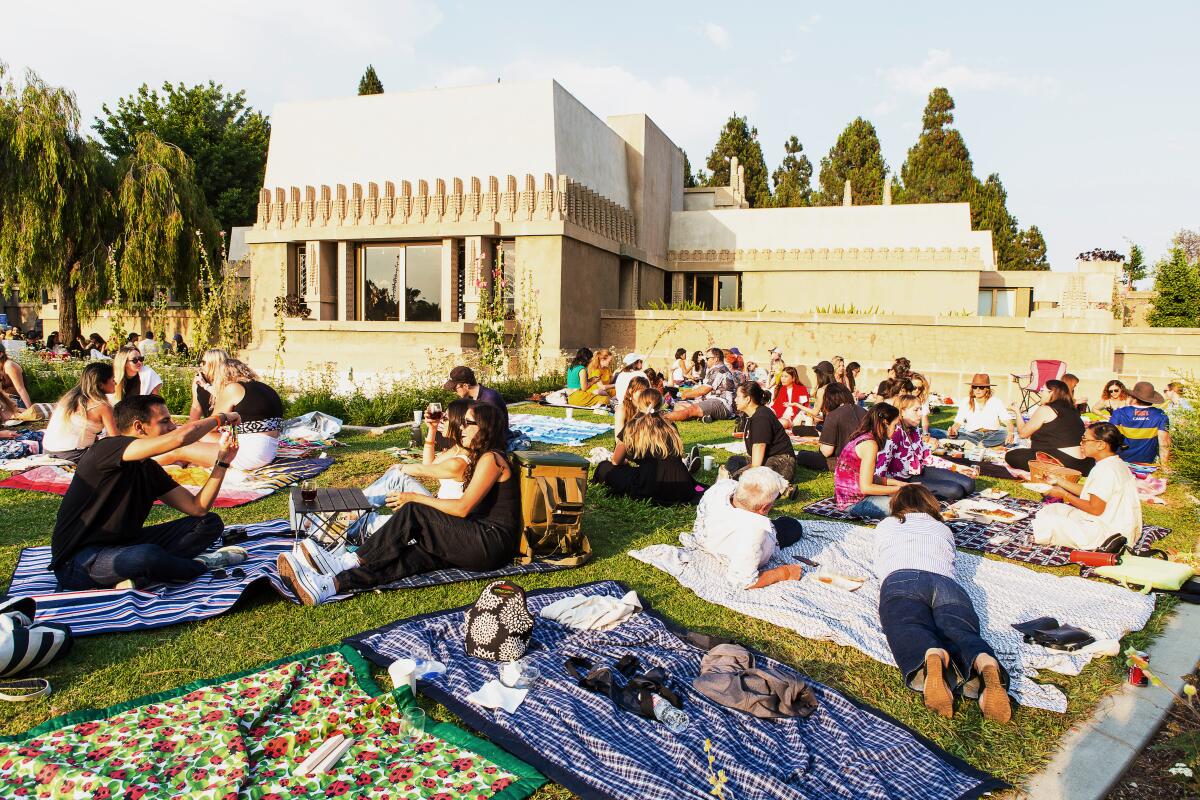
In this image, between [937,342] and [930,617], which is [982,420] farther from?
[930,617]

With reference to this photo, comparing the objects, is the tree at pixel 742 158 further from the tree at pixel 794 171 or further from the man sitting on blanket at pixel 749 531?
the man sitting on blanket at pixel 749 531

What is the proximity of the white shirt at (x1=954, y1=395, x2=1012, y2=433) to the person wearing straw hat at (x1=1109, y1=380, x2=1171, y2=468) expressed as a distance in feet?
7.75

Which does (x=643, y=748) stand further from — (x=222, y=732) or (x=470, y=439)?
(x=470, y=439)

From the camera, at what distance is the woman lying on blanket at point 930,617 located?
Answer: 4.04 meters

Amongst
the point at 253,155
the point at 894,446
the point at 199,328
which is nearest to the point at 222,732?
the point at 894,446

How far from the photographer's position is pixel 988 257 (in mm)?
29875

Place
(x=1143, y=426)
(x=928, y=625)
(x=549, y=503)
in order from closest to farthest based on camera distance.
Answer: (x=928, y=625) < (x=549, y=503) < (x=1143, y=426)

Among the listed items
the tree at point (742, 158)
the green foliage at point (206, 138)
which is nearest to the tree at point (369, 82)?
the green foliage at point (206, 138)

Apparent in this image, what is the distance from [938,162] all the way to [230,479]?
4248cm

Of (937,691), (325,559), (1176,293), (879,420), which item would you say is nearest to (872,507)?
(879,420)

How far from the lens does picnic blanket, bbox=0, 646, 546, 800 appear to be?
309 cm

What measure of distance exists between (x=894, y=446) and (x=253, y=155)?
133 ft

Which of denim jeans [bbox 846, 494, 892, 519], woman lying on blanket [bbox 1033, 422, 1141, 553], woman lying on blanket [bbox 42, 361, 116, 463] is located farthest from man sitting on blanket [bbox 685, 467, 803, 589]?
woman lying on blanket [bbox 42, 361, 116, 463]

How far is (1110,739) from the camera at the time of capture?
12.7 ft
